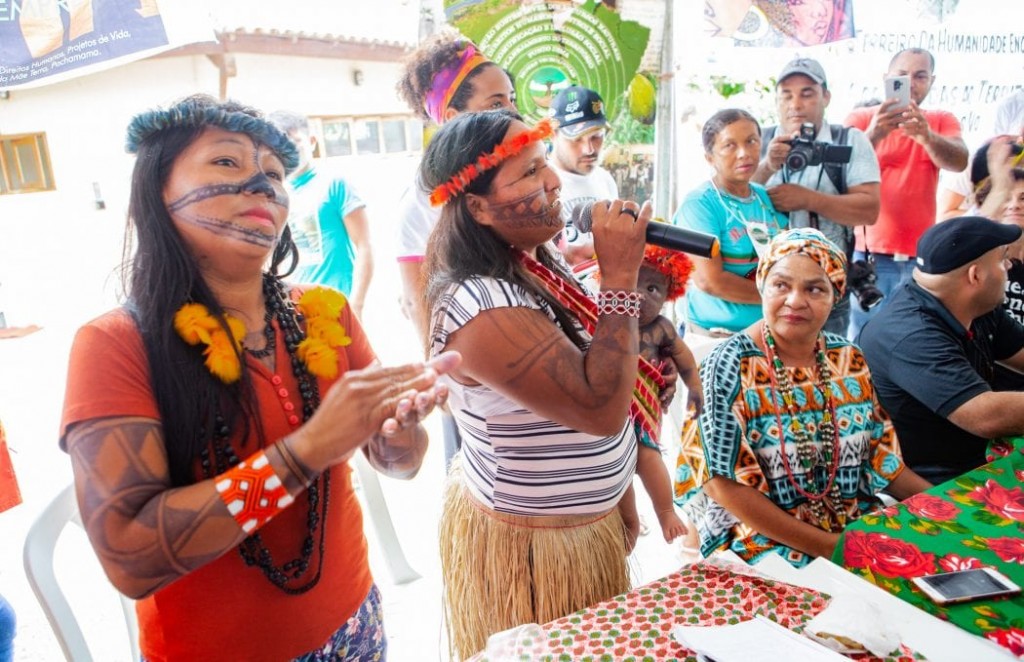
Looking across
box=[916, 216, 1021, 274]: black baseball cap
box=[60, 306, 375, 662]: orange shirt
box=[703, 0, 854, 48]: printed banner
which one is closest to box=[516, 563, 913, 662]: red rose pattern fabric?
box=[60, 306, 375, 662]: orange shirt

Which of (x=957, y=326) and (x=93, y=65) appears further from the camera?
(x=93, y=65)

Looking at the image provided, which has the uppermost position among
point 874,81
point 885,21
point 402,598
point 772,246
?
point 885,21

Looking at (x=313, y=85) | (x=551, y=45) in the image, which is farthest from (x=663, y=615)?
(x=313, y=85)

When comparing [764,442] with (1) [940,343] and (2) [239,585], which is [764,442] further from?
(2) [239,585]

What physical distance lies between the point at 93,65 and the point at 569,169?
211 centimetres

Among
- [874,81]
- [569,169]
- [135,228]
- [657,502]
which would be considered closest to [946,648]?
[657,502]

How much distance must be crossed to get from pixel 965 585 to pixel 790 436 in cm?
54

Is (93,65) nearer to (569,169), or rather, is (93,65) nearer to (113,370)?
(569,169)

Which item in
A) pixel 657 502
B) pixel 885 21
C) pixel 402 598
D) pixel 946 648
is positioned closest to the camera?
pixel 946 648

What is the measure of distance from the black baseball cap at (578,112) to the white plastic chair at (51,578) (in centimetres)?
220

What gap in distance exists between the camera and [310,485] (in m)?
1.19

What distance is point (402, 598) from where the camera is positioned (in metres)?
2.59

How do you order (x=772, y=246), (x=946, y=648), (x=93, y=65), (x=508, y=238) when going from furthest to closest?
(x=93, y=65), (x=772, y=246), (x=508, y=238), (x=946, y=648)

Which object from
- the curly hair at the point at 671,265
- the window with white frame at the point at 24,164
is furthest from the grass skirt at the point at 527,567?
the window with white frame at the point at 24,164
